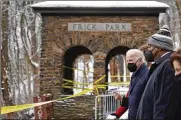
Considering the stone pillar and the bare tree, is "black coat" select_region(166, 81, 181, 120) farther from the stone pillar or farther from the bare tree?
the bare tree

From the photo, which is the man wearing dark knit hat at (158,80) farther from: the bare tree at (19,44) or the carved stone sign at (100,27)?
the bare tree at (19,44)

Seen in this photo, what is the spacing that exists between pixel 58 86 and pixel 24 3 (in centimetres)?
1293

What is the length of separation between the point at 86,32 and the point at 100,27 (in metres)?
0.46

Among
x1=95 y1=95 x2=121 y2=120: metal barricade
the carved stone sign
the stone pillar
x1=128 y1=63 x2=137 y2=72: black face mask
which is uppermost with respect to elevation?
the carved stone sign

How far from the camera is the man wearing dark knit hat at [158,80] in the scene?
13.5 ft

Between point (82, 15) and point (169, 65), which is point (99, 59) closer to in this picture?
point (82, 15)

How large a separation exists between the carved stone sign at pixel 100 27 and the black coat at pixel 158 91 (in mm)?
9184

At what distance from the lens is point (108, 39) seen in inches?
548

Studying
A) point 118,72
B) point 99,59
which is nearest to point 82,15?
point 99,59

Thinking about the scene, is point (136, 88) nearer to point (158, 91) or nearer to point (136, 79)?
point (136, 79)

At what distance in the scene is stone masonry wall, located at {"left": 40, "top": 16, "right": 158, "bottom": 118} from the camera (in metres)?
13.8

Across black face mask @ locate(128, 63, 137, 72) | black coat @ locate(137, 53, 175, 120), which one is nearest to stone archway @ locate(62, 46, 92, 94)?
black face mask @ locate(128, 63, 137, 72)

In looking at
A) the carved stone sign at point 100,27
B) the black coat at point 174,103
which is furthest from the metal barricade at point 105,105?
the black coat at point 174,103

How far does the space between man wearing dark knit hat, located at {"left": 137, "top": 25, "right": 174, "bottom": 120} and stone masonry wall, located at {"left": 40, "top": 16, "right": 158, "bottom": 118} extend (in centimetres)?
885
